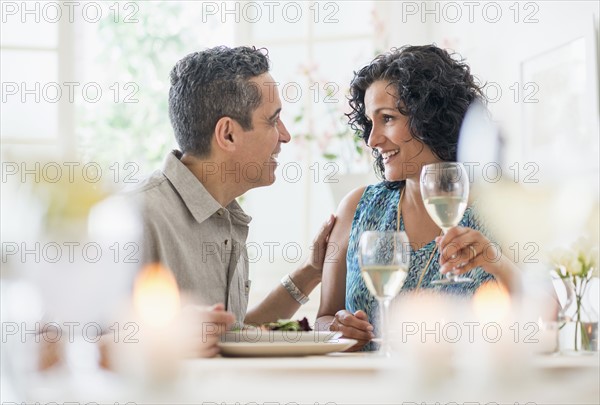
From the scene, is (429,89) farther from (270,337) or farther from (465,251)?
(270,337)

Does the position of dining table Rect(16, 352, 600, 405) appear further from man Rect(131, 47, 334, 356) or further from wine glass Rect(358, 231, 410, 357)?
man Rect(131, 47, 334, 356)

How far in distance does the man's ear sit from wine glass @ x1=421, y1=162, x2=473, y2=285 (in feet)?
2.03

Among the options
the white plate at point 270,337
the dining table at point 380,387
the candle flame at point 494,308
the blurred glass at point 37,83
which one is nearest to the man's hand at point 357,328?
the white plate at point 270,337

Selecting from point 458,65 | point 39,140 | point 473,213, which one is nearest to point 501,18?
point 458,65

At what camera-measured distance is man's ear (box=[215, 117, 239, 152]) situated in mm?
1961

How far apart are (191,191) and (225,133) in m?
0.23

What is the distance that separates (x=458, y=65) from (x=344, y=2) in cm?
165

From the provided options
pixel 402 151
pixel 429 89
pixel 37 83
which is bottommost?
pixel 402 151

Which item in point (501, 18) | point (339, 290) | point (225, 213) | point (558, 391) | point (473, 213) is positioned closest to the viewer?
point (558, 391)

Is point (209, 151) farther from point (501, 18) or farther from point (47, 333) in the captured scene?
point (501, 18)

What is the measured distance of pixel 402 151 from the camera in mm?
2129

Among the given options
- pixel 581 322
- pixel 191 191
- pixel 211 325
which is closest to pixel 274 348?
pixel 211 325

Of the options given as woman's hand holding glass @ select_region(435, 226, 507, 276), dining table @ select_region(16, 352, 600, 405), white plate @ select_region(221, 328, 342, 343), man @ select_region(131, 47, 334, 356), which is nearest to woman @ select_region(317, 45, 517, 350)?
man @ select_region(131, 47, 334, 356)

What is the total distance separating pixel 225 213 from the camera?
1.87 metres
